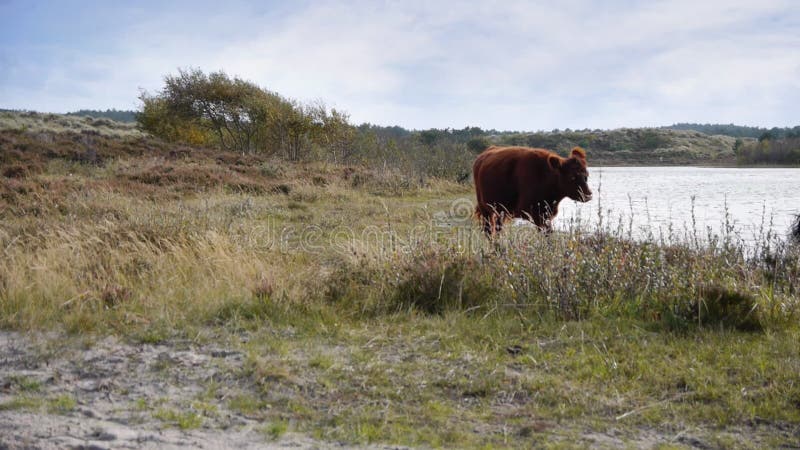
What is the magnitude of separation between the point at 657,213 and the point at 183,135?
118 feet

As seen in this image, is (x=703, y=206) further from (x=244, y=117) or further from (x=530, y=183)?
(x=244, y=117)

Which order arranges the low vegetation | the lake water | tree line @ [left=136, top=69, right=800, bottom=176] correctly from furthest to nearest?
tree line @ [left=136, top=69, right=800, bottom=176] < the lake water < the low vegetation

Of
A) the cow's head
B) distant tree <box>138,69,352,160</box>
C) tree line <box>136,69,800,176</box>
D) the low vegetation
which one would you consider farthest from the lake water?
distant tree <box>138,69,352,160</box>

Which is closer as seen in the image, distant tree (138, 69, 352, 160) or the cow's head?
the cow's head

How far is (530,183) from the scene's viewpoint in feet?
29.7

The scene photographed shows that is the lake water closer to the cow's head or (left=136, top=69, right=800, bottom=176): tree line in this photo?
the cow's head

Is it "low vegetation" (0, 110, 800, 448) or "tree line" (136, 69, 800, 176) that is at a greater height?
"tree line" (136, 69, 800, 176)

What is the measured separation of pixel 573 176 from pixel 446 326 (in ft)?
15.0

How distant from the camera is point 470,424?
10.8 ft

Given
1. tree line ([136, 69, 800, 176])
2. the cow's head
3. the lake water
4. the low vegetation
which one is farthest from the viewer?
tree line ([136, 69, 800, 176])

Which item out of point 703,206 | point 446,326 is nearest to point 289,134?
point 703,206

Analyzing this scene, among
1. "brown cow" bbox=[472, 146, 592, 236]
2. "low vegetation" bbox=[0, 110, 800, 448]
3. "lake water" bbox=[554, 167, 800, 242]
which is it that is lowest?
"low vegetation" bbox=[0, 110, 800, 448]

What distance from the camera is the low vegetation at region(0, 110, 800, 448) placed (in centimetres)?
339

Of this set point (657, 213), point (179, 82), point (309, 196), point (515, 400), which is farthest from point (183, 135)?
point (515, 400)
